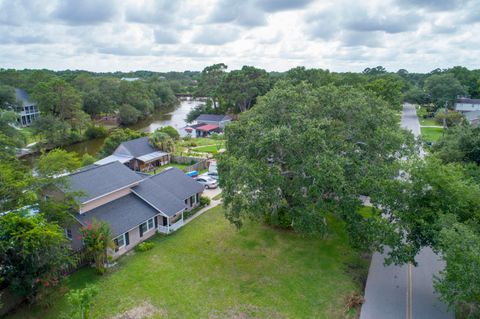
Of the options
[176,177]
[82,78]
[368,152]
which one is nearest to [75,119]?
[82,78]

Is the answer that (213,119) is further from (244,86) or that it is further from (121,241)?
(121,241)

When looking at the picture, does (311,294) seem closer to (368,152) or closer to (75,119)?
(368,152)

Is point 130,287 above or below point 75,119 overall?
below

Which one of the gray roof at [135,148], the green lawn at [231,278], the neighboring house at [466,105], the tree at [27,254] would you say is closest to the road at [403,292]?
the green lawn at [231,278]

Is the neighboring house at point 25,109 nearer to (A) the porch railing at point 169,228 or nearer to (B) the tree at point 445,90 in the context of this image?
(A) the porch railing at point 169,228

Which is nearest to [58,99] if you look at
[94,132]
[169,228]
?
[94,132]

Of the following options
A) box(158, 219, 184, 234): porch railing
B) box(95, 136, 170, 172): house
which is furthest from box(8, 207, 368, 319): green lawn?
box(95, 136, 170, 172): house
